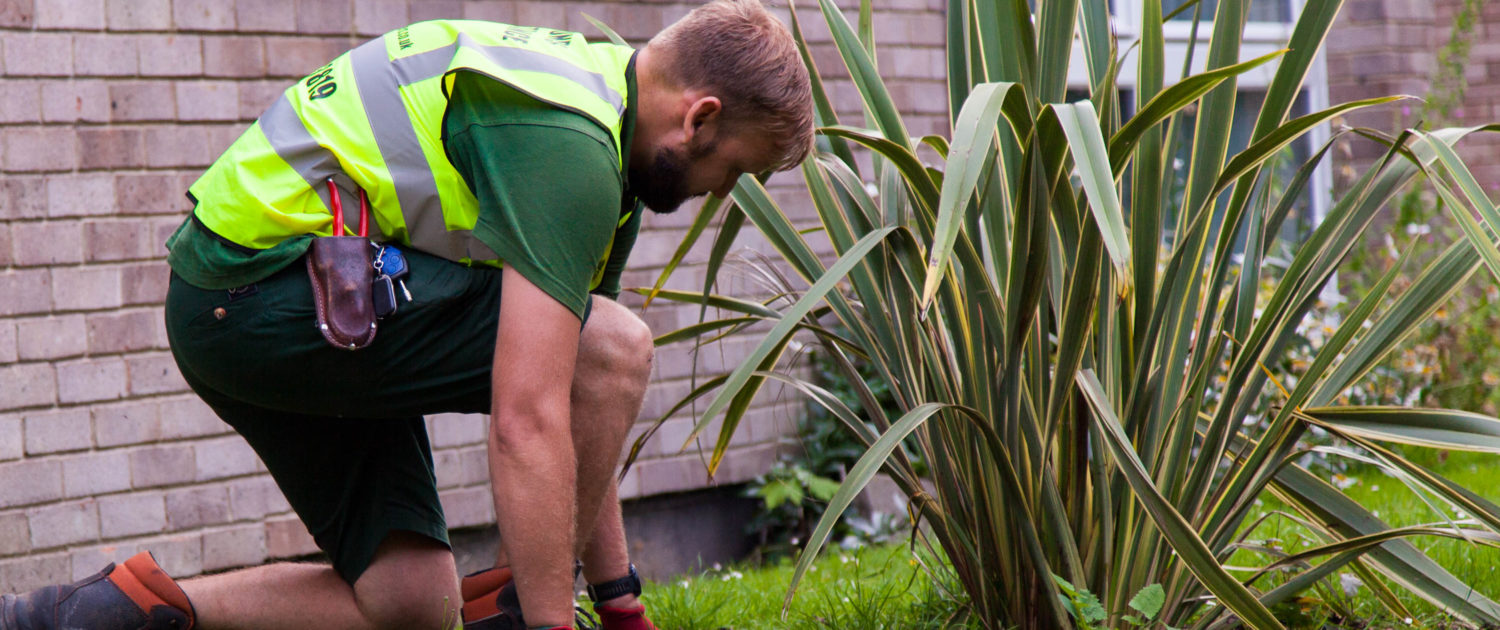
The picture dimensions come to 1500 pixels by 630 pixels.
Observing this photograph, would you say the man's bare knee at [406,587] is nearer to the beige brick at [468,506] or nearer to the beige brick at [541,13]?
the beige brick at [468,506]

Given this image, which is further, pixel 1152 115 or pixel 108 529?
pixel 108 529

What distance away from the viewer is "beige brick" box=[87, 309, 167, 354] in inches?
126

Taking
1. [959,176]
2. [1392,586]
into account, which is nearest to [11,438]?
[959,176]

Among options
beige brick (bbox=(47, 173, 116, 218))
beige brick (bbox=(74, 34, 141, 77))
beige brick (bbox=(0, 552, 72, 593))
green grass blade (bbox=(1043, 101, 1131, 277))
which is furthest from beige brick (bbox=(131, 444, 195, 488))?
green grass blade (bbox=(1043, 101, 1131, 277))

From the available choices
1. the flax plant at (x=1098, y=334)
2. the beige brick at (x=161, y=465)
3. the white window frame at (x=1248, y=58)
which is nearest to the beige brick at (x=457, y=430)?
the beige brick at (x=161, y=465)

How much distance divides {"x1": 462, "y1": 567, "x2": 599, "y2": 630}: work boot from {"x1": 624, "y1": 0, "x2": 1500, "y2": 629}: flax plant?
50cm

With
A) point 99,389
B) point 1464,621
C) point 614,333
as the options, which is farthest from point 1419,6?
point 99,389

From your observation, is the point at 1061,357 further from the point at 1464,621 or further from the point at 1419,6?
the point at 1419,6

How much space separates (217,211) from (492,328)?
1.48ft

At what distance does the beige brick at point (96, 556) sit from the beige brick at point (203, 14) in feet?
4.42

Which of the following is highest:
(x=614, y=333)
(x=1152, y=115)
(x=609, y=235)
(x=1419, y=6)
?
(x=1419, y=6)

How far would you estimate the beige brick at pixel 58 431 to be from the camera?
310cm

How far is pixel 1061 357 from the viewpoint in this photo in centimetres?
195

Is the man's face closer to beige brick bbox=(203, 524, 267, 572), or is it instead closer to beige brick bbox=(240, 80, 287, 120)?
beige brick bbox=(240, 80, 287, 120)
